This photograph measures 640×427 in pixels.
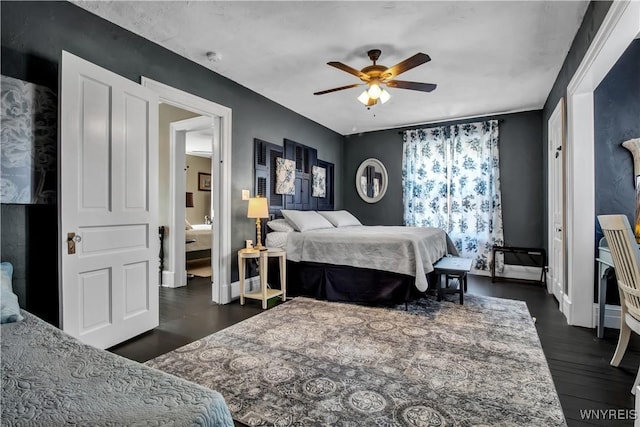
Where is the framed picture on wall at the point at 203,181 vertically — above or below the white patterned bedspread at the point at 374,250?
above

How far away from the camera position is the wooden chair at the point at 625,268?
6.06 ft

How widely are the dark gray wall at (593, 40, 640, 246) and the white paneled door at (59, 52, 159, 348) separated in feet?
13.0

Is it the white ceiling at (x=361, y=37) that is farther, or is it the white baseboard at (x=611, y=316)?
the white baseboard at (x=611, y=316)

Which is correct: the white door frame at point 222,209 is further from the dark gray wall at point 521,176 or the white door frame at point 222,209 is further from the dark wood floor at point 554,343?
the dark gray wall at point 521,176

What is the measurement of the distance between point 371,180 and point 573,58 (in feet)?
12.1

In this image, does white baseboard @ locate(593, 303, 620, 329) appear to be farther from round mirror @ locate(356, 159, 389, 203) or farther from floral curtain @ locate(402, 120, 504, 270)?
round mirror @ locate(356, 159, 389, 203)

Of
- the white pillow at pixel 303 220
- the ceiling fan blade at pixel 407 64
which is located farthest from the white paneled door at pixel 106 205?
the ceiling fan blade at pixel 407 64

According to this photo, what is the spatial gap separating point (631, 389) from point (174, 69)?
165 inches

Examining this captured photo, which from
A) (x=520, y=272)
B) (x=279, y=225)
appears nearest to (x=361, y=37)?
(x=279, y=225)

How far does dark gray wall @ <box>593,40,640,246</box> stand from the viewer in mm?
2836

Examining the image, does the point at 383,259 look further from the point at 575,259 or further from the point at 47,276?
the point at 47,276

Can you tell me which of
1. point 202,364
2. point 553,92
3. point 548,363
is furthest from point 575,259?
point 202,364

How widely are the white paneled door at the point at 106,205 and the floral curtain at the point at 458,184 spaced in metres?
4.29

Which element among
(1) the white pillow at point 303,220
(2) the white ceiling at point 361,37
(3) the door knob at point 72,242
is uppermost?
(2) the white ceiling at point 361,37
